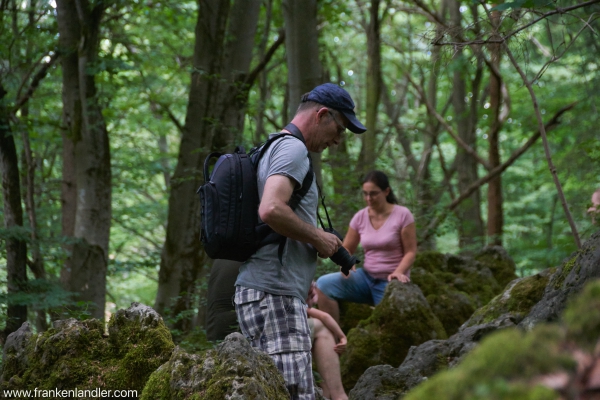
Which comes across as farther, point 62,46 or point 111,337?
point 62,46

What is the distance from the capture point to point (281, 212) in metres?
2.86

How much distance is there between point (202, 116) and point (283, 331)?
557cm

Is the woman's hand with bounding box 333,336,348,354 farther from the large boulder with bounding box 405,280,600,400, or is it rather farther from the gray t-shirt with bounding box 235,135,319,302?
the large boulder with bounding box 405,280,600,400

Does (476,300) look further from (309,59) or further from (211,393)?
(211,393)

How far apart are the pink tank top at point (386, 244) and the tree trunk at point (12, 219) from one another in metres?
3.35

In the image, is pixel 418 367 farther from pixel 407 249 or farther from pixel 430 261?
pixel 430 261

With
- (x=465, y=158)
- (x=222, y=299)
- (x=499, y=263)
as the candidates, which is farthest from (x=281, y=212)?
(x=465, y=158)

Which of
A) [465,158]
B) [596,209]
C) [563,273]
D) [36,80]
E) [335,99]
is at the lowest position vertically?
[563,273]

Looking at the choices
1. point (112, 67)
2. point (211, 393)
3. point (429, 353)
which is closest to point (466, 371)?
point (211, 393)

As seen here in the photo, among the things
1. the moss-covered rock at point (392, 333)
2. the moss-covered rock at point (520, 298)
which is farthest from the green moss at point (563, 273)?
the moss-covered rock at point (392, 333)

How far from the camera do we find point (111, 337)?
3.41m

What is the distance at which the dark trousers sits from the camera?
4562 millimetres

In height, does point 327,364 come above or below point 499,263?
below

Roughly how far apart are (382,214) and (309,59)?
1.96 m
